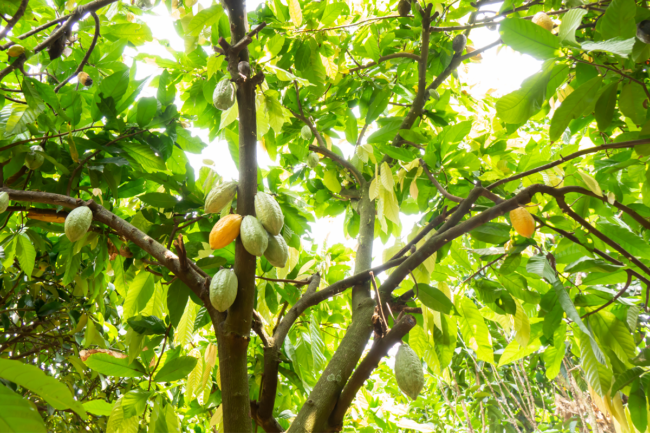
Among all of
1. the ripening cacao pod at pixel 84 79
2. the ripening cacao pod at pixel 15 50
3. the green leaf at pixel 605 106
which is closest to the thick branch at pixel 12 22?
the ripening cacao pod at pixel 15 50

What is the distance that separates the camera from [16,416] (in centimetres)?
47

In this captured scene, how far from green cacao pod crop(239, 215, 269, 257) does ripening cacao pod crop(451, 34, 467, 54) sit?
1.52 meters

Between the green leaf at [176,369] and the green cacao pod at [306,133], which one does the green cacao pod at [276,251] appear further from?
the green cacao pod at [306,133]

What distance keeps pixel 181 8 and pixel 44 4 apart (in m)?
0.61

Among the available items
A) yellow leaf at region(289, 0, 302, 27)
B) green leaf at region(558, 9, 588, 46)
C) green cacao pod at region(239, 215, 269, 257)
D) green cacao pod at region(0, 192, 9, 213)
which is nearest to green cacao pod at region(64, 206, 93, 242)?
green cacao pod at region(0, 192, 9, 213)

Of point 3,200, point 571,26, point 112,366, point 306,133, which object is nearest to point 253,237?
point 112,366

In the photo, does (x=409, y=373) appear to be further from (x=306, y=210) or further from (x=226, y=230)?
(x=306, y=210)

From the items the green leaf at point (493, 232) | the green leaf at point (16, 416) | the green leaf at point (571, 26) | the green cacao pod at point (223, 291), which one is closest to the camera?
the green leaf at point (16, 416)

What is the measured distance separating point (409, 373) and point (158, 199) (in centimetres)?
85

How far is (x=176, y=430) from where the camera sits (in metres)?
1.07

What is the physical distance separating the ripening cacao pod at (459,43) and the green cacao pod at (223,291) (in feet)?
5.35

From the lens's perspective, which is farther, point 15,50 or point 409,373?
point 15,50

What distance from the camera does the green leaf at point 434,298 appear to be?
3.63 feet

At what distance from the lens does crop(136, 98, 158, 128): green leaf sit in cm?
127
